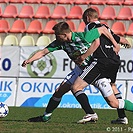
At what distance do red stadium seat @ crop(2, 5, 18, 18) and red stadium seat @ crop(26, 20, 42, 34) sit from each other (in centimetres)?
100

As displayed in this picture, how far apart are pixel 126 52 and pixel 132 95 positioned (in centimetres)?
138

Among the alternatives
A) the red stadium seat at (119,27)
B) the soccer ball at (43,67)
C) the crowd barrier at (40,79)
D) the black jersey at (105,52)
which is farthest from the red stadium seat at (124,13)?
the black jersey at (105,52)

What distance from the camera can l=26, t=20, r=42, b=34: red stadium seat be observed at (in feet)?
63.6

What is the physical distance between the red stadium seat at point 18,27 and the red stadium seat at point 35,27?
25 cm

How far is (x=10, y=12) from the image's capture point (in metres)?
20.6

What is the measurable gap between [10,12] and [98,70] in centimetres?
1288

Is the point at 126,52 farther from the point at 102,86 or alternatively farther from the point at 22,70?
the point at 102,86

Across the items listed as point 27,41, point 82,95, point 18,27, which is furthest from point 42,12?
point 82,95

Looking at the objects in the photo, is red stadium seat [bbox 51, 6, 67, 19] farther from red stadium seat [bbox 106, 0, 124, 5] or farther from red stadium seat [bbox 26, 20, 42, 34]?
red stadium seat [bbox 106, 0, 124, 5]

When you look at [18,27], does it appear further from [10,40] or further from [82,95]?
[82,95]

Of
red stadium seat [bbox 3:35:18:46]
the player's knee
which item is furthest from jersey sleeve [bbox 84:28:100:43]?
red stadium seat [bbox 3:35:18:46]

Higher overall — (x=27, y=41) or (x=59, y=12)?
(x=59, y=12)

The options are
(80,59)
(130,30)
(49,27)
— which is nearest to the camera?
(80,59)

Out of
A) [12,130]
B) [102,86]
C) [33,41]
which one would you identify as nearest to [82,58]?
[102,86]
